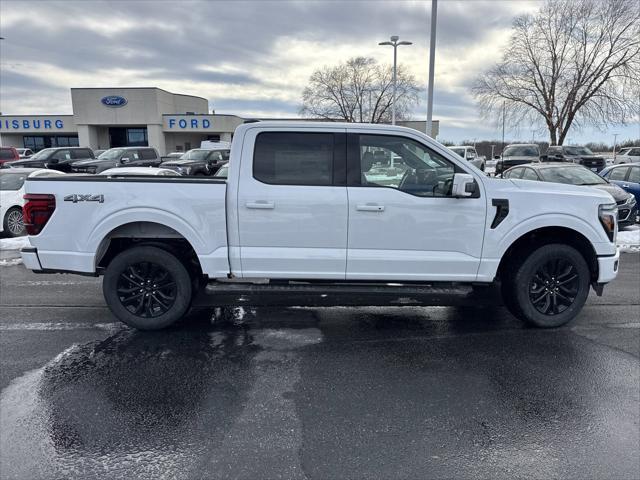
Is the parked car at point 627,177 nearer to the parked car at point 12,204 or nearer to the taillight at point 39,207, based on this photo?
the taillight at point 39,207

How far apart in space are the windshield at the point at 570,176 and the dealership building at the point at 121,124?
41.4 m

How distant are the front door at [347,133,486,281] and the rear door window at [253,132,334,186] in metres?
0.24

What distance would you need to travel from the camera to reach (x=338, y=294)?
4.56 meters

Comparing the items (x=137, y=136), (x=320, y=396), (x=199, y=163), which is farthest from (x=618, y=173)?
(x=137, y=136)

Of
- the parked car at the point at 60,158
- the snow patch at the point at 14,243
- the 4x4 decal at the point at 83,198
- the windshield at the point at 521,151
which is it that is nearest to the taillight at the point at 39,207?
the 4x4 decal at the point at 83,198

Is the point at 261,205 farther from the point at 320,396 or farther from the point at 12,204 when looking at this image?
the point at 12,204

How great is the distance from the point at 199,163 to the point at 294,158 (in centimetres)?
1915

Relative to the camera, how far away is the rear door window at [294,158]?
14.5ft

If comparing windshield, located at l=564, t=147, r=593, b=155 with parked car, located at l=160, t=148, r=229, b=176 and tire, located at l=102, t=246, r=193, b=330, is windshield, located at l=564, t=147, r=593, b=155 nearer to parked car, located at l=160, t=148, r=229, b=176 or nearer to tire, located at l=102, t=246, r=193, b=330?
parked car, located at l=160, t=148, r=229, b=176

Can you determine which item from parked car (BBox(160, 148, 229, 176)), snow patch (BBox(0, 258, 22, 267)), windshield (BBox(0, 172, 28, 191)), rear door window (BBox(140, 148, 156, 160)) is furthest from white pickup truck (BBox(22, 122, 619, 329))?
rear door window (BBox(140, 148, 156, 160))

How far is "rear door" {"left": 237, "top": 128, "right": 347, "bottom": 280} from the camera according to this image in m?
4.34

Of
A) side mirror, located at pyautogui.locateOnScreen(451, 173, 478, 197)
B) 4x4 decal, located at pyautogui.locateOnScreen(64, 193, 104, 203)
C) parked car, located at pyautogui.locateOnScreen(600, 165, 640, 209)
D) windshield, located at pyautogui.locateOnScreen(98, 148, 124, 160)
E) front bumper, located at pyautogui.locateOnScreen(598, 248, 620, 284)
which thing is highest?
windshield, located at pyautogui.locateOnScreen(98, 148, 124, 160)

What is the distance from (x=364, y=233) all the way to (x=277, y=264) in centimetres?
91

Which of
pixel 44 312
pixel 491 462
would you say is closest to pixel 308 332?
pixel 491 462
